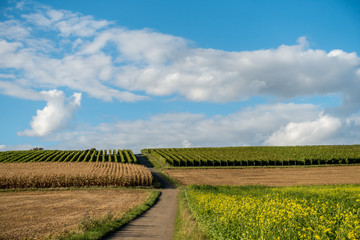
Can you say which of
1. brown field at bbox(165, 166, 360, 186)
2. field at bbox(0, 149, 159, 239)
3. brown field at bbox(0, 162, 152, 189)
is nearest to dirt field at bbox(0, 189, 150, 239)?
field at bbox(0, 149, 159, 239)

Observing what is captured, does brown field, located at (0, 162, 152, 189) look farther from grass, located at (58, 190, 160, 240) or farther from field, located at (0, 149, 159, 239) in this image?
grass, located at (58, 190, 160, 240)

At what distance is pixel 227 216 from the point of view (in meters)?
11.1

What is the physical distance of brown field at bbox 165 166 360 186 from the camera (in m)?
49.0

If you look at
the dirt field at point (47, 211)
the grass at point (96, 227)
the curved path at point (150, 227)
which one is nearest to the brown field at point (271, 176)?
the dirt field at point (47, 211)

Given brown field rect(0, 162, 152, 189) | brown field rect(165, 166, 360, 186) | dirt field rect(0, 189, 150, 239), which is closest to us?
dirt field rect(0, 189, 150, 239)

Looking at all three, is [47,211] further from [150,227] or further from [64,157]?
[64,157]

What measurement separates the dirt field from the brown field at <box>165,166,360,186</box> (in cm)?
1690

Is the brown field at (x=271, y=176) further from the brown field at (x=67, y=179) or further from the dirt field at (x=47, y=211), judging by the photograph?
the dirt field at (x=47, y=211)

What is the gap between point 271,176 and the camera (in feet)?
180

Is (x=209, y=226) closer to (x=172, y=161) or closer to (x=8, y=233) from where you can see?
(x=8, y=233)

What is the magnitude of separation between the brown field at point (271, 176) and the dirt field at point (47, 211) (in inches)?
665

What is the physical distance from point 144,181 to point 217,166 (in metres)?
26.1

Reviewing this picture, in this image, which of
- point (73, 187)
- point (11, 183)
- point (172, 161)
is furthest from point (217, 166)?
point (11, 183)

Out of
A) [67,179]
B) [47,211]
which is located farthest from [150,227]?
[67,179]
